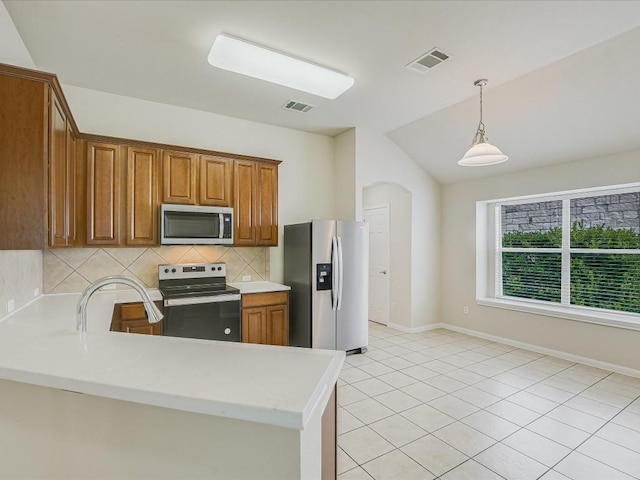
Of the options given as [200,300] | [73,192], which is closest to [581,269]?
[200,300]

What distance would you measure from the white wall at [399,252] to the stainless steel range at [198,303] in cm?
287

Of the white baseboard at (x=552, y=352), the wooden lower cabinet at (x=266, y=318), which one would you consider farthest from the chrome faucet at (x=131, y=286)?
the white baseboard at (x=552, y=352)

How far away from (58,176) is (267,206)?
85.1 inches

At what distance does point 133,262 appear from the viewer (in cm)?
355

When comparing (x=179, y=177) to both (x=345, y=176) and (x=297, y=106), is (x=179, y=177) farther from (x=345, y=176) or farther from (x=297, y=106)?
(x=345, y=176)

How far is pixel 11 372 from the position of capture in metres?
1.03

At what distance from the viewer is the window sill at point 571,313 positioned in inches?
140

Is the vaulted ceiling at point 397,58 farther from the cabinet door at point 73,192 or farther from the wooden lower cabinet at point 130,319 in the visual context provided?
the wooden lower cabinet at point 130,319

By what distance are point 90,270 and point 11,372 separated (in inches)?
106

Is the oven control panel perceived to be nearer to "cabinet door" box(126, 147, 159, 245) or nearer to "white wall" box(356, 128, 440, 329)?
"cabinet door" box(126, 147, 159, 245)

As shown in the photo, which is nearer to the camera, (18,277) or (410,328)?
(18,277)

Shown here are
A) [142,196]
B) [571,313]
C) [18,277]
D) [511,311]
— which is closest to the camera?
[18,277]

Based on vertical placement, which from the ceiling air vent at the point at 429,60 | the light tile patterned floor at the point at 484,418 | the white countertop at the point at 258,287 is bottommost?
the light tile patterned floor at the point at 484,418

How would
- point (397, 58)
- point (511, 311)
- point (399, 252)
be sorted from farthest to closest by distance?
point (399, 252) → point (511, 311) → point (397, 58)
